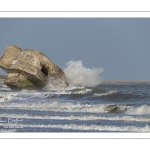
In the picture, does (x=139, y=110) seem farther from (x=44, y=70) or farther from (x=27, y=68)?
(x=44, y=70)

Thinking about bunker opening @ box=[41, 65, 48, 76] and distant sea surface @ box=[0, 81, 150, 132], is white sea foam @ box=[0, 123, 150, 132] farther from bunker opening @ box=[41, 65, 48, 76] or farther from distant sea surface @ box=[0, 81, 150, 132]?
bunker opening @ box=[41, 65, 48, 76]

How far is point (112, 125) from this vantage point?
15.2m

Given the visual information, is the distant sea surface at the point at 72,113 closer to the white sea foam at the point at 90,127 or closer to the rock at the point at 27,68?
the white sea foam at the point at 90,127

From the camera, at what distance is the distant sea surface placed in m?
14.9

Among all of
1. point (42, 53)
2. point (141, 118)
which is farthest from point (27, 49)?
point (141, 118)

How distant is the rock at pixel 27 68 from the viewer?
93.6 ft

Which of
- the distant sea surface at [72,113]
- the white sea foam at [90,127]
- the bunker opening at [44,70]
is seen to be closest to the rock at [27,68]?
the bunker opening at [44,70]

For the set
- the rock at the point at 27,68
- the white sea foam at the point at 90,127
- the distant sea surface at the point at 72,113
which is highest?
the rock at the point at 27,68

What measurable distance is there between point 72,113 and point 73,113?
5cm

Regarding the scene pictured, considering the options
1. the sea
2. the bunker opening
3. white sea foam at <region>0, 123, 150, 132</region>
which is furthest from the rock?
white sea foam at <region>0, 123, 150, 132</region>
